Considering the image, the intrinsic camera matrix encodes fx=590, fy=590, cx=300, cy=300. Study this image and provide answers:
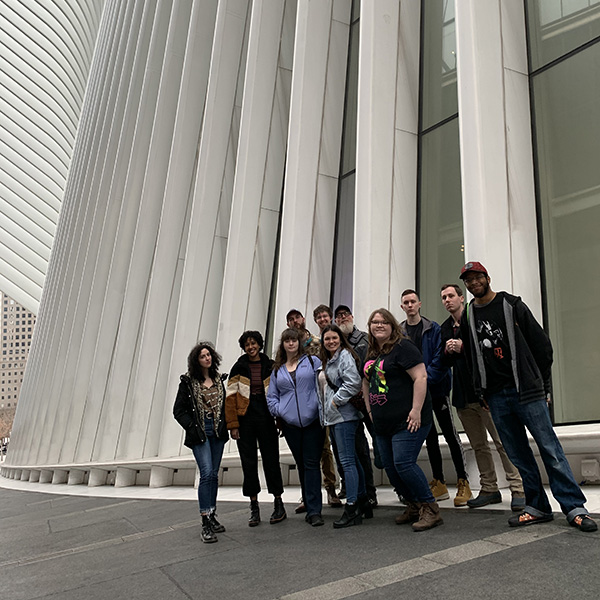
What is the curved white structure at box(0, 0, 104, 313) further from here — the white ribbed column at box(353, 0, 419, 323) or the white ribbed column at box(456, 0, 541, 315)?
the white ribbed column at box(456, 0, 541, 315)

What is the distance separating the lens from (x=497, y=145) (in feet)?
23.4

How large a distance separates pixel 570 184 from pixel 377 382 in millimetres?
4003

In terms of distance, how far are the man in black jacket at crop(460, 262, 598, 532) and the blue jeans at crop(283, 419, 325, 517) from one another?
1.65 m

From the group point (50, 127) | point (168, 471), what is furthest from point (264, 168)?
point (50, 127)

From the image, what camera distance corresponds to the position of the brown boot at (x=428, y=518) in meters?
4.20

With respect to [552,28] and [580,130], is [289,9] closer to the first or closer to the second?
[552,28]

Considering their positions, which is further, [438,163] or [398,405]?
[438,163]

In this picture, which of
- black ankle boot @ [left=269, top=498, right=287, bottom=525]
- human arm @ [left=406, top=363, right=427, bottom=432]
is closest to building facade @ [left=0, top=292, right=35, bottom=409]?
black ankle boot @ [left=269, top=498, right=287, bottom=525]

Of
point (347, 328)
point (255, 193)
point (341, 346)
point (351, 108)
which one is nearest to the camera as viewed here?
point (341, 346)

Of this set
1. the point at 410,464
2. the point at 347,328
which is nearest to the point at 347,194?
the point at 347,328

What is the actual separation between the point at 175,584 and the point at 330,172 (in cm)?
830

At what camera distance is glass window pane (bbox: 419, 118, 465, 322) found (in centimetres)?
818

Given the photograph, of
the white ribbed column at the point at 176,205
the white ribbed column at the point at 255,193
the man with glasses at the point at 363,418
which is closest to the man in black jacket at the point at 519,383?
the man with glasses at the point at 363,418

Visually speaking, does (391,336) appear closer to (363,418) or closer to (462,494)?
(363,418)
